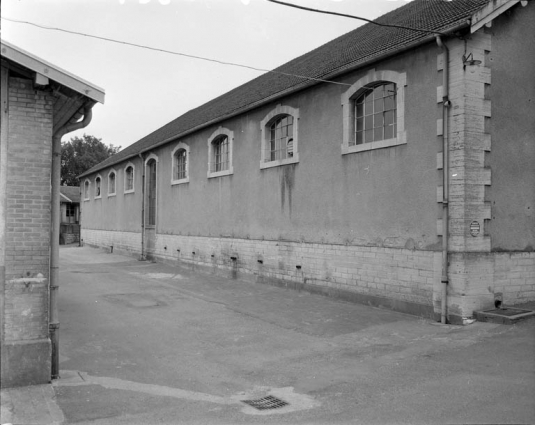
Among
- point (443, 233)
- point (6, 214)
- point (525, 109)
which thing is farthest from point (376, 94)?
point (6, 214)

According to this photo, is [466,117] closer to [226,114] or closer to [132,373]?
[132,373]

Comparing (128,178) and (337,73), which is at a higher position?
(337,73)

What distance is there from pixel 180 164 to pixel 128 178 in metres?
7.45

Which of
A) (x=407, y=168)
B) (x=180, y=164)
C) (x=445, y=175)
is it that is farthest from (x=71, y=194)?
(x=445, y=175)

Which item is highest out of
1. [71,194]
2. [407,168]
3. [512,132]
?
[71,194]

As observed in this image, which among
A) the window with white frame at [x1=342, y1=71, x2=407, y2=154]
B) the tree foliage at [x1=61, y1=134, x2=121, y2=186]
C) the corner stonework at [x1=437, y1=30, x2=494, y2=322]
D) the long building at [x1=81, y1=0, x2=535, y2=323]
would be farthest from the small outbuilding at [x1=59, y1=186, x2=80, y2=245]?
the corner stonework at [x1=437, y1=30, x2=494, y2=322]

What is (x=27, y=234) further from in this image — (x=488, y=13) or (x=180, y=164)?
(x=180, y=164)

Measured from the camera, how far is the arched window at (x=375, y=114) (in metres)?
11.0

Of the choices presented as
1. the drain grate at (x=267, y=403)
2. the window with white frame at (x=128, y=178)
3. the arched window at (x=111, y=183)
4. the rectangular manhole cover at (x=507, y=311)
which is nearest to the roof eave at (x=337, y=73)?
the rectangular manhole cover at (x=507, y=311)

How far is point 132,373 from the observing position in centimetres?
660

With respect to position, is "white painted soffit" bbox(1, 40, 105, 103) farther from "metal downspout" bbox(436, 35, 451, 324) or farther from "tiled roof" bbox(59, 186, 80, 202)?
"tiled roof" bbox(59, 186, 80, 202)

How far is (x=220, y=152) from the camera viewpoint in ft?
60.2

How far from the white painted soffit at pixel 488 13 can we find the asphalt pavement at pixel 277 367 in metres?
5.34

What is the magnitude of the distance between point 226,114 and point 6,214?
11.8m
